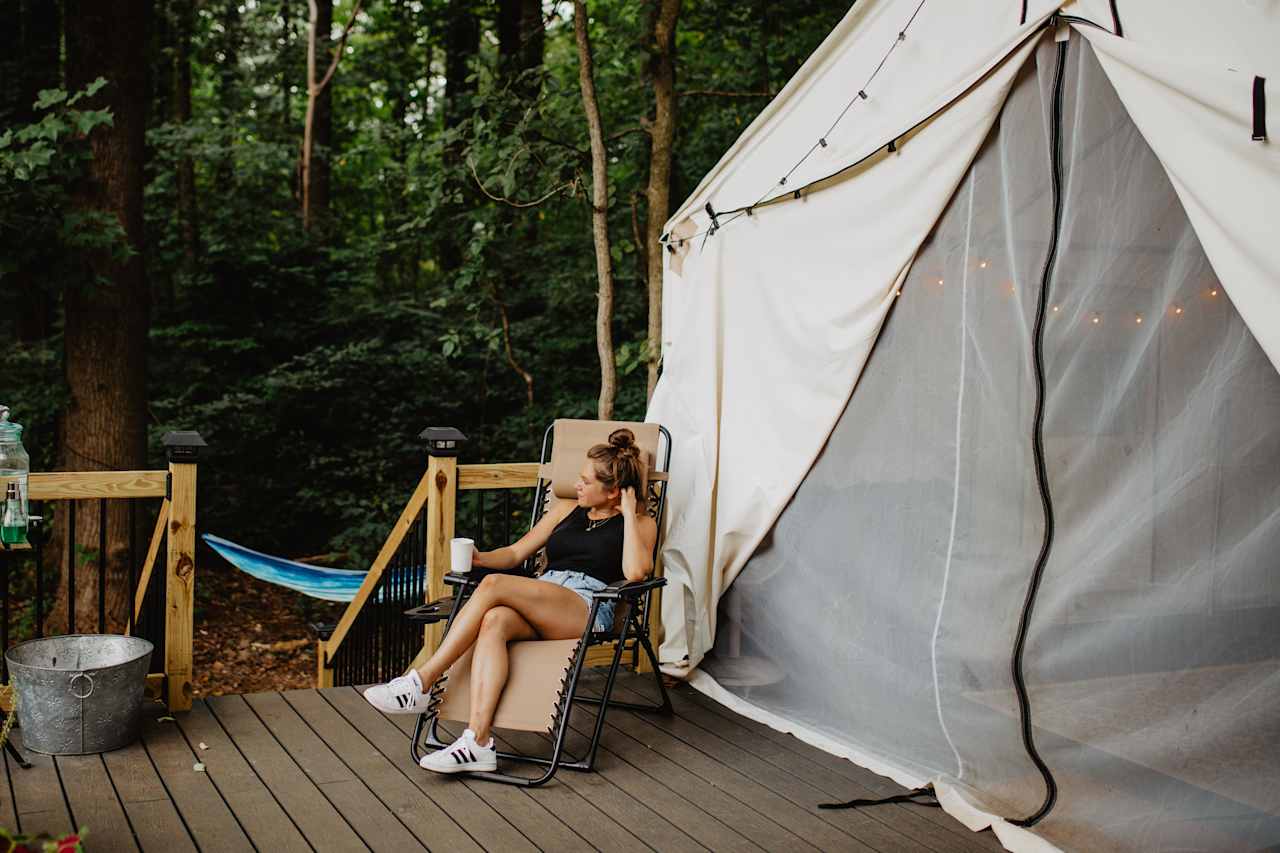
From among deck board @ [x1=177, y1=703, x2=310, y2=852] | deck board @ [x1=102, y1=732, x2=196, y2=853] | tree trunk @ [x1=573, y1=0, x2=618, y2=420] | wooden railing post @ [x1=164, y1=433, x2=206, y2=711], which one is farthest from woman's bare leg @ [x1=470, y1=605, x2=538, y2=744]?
tree trunk @ [x1=573, y1=0, x2=618, y2=420]

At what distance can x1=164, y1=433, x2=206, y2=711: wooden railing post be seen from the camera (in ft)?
12.4

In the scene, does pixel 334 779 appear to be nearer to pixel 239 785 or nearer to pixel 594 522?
pixel 239 785

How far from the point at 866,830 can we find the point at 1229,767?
3.35 feet

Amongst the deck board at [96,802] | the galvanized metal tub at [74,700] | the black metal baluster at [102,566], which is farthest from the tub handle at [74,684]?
the black metal baluster at [102,566]

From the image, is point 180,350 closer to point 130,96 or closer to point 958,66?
point 130,96

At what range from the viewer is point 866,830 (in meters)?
3.05

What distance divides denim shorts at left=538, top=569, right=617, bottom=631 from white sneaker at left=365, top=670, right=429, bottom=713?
58 centimetres

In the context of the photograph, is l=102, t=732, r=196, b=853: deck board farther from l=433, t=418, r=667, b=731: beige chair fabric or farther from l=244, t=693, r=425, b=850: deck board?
l=433, t=418, r=667, b=731: beige chair fabric

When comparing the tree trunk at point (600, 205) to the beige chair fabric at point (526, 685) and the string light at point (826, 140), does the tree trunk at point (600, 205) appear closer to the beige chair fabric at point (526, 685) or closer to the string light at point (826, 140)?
the string light at point (826, 140)

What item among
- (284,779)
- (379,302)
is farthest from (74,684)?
(379,302)

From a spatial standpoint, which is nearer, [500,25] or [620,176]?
[620,176]

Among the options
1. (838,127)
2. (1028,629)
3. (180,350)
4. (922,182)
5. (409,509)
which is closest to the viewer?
(1028,629)

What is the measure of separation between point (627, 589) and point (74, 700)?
1.73 metres

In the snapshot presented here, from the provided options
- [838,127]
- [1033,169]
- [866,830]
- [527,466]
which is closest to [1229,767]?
[866,830]
